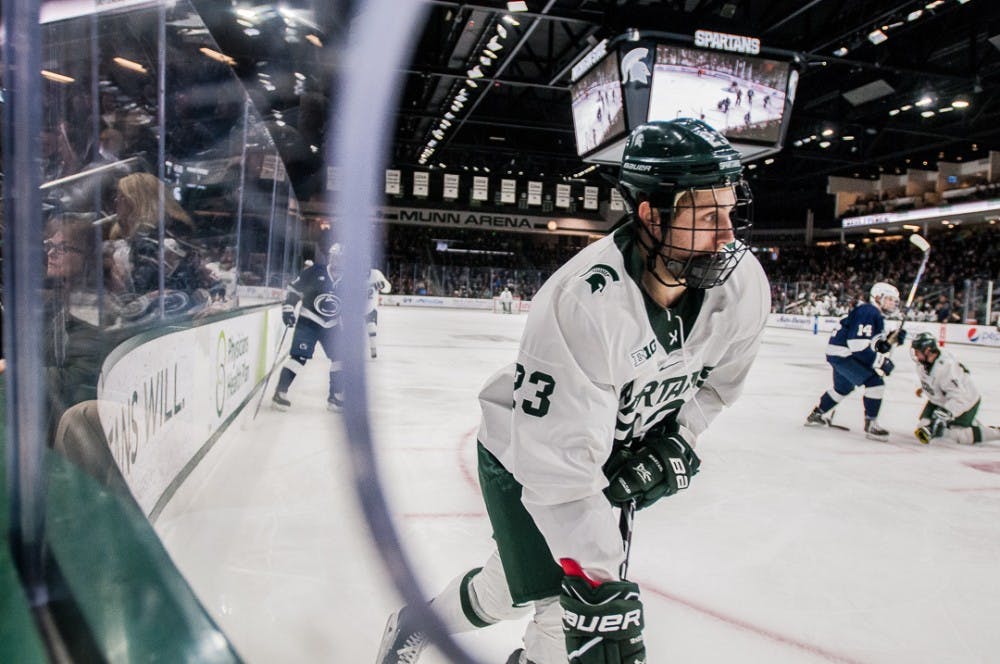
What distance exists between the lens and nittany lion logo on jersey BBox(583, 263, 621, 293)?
3.24 ft

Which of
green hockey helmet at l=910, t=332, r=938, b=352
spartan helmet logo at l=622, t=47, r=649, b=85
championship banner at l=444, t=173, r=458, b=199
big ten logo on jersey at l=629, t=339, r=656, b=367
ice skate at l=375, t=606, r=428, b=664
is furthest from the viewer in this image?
championship banner at l=444, t=173, r=458, b=199

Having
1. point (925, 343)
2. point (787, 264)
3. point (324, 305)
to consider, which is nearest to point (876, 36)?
point (925, 343)

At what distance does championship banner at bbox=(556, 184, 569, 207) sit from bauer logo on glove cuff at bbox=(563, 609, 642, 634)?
19848mm

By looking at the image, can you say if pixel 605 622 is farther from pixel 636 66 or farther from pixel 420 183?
pixel 420 183

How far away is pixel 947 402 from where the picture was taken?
4.24 meters

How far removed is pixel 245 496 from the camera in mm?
2584

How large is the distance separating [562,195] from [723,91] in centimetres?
1189

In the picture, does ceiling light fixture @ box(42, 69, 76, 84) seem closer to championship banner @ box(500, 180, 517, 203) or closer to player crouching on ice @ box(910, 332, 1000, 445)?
player crouching on ice @ box(910, 332, 1000, 445)

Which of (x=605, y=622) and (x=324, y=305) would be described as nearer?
(x=605, y=622)

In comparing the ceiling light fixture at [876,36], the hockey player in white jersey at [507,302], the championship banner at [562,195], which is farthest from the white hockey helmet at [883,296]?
the championship banner at [562,195]

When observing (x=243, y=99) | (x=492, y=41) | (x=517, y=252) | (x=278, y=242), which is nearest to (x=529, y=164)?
(x=517, y=252)

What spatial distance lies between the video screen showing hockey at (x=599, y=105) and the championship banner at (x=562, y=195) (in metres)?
9.93

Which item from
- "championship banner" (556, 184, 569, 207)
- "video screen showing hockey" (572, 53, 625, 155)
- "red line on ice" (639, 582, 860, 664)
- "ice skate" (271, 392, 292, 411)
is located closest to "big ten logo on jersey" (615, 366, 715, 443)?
"red line on ice" (639, 582, 860, 664)

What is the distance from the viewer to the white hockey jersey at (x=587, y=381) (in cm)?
93
